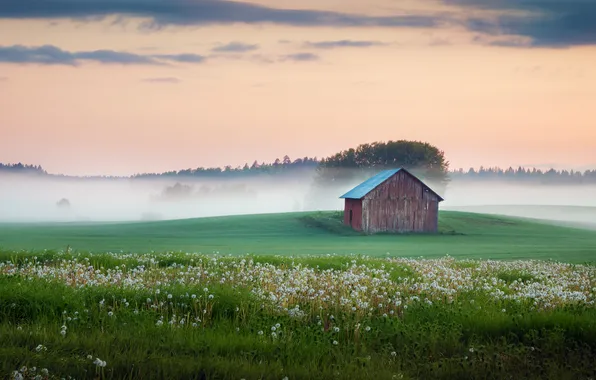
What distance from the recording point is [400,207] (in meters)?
75.8

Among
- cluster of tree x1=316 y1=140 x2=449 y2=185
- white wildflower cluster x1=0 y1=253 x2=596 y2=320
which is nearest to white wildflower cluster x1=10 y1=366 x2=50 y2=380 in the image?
white wildflower cluster x1=0 y1=253 x2=596 y2=320

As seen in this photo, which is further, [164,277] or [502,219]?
[502,219]

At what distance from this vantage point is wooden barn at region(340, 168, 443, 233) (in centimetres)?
7412

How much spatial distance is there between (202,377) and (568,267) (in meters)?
23.4

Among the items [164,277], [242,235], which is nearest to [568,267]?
[164,277]

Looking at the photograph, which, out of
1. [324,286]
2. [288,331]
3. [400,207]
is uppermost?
[400,207]

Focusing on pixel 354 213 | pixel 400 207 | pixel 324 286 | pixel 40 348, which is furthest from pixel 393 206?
pixel 40 348

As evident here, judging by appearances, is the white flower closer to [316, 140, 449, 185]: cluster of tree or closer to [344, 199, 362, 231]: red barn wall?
[344, 199, 362, 231]: red barn wall

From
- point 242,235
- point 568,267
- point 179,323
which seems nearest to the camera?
point 179,323

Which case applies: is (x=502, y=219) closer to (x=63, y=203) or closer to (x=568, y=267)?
(x=568, y=267)

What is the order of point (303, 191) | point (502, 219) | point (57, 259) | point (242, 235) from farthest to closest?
point (303, 191) < point (502, 219) < point (242, 235) < point (57, 259)

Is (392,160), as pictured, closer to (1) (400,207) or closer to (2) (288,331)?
(1) (400,207)

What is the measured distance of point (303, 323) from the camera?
13.8m

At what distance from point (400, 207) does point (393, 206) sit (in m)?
0.88
